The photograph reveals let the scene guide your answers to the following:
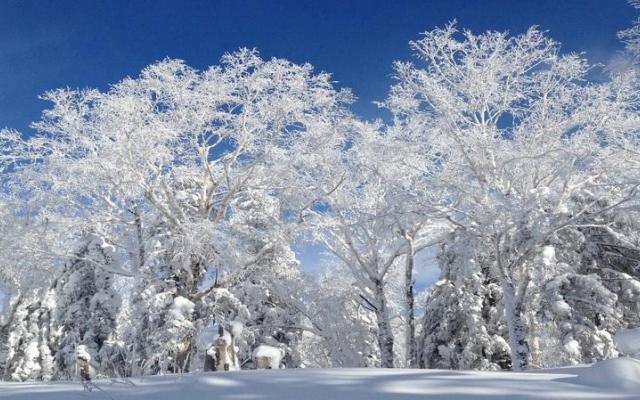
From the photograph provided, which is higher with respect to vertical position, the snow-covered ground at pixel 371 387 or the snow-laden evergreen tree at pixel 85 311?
the snow-laden evergreen tree at pixel 85 311

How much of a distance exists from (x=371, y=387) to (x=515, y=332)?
11250mm

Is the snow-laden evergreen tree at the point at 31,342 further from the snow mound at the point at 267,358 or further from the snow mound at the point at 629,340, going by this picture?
the snow mound at the point at 629,340

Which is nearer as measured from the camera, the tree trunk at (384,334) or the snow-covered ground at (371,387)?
the snow-covered ground at (371,387)

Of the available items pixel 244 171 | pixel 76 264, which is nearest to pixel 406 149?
pixel 244 171

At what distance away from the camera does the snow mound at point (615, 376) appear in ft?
13.8

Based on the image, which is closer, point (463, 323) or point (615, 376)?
point (615, 376)

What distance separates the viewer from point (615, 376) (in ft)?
14.4

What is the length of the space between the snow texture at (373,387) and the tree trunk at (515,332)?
31.7ft

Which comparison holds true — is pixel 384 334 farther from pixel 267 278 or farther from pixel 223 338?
pixel 223 338

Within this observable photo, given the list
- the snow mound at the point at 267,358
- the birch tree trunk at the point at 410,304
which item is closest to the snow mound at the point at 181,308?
the snow mound at the point at 267,358

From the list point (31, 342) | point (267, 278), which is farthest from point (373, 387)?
point (31, 342)

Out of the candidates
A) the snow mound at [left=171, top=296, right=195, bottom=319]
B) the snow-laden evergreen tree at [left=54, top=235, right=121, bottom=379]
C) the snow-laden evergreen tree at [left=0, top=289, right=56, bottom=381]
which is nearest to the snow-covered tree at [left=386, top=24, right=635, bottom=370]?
the snow mound at [left=171, top=296, right=195, bottom=319]

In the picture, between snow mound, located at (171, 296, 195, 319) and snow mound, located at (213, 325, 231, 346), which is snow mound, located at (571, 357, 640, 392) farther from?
snow mound, located at (171, 296, 195, 319)

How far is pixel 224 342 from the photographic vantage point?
27.8 ft
